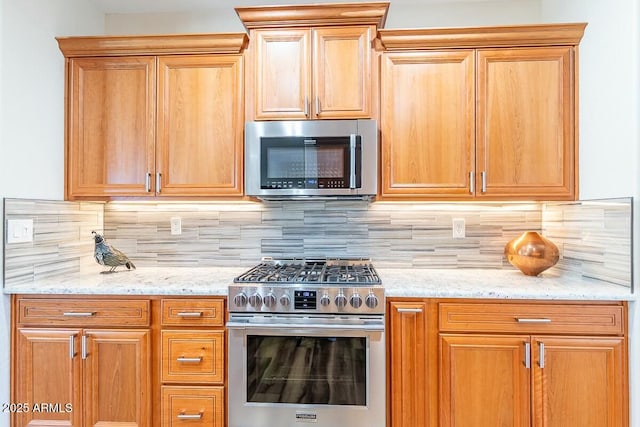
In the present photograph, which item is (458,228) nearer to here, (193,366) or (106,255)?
(193,366)

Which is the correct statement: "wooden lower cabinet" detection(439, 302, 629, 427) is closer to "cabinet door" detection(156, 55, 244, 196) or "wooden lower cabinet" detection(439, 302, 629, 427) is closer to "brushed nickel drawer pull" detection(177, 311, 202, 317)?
"brushed nickel drawer pull" detection(177, 311, 202, 317)

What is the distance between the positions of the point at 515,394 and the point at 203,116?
2.08m

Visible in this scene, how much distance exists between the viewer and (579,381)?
1.61 meters

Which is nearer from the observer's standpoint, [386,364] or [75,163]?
[386,364]

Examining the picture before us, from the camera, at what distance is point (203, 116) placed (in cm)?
202

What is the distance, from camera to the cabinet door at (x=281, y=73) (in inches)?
77.8

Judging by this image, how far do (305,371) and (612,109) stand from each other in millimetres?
1895

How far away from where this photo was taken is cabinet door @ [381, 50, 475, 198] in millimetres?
1943

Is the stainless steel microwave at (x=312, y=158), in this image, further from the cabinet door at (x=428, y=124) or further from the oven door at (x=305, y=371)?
the oven door at (x=305, y=371)

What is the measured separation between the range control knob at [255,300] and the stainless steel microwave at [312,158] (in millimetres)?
559

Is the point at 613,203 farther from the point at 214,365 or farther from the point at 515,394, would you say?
the point at 214,365

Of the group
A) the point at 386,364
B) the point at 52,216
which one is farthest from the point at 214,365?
the point at 52,216

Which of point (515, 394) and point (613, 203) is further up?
point (613, 203)

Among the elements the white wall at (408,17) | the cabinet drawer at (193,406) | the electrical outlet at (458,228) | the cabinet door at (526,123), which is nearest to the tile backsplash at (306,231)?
the electrical outlet at (458,228)
